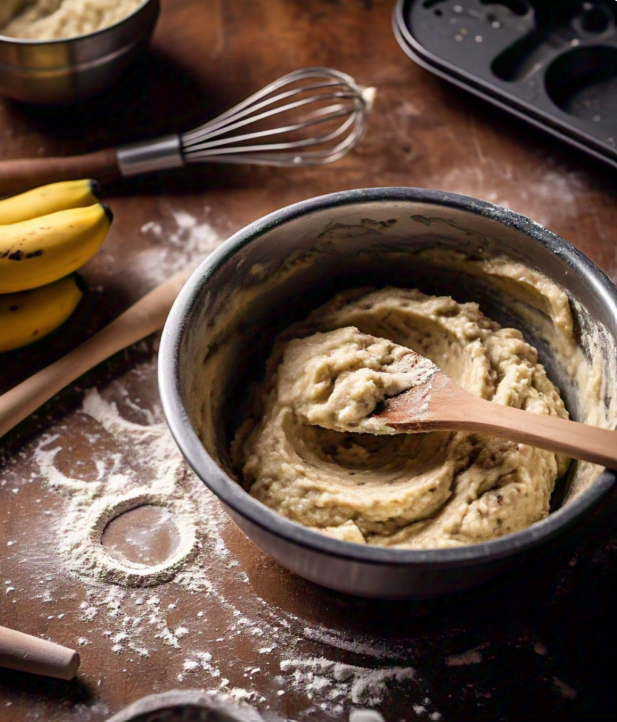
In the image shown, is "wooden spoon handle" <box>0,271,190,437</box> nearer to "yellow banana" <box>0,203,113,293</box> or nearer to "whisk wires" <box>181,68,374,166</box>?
"yellow banana" <box>0,203,113,293</box>

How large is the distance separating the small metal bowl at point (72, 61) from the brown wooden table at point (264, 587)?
11 cm

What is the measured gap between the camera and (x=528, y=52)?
211cm

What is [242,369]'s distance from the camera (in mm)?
1543

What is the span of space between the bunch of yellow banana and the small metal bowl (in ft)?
1.37

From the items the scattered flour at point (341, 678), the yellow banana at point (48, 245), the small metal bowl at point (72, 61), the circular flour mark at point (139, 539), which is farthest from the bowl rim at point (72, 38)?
the scattered flour at point (341, 678)

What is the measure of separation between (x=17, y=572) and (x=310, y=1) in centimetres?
189

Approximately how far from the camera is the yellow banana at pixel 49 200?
1.63 meters

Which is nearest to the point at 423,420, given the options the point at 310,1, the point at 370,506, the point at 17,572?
the point at 370,506

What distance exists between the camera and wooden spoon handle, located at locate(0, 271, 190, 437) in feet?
5.00

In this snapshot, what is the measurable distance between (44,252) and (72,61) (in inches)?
26.1

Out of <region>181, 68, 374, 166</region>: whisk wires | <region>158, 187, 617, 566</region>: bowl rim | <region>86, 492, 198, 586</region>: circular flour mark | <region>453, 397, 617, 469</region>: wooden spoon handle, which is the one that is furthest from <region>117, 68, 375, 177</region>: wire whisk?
<region>453, 397, 617, 469</region>: wooden spoon handle

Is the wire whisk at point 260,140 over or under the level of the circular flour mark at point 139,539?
over

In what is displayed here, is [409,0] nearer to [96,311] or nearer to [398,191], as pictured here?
[398,191]

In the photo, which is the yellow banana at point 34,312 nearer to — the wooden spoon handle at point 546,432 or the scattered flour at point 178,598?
the scattered flour at point 178,598
